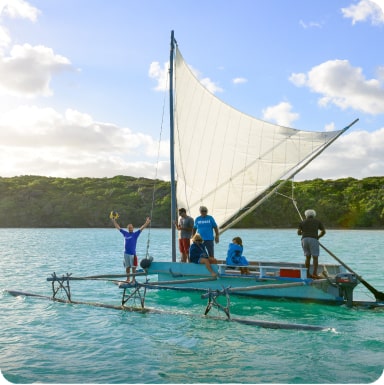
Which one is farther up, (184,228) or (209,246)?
(184,228)

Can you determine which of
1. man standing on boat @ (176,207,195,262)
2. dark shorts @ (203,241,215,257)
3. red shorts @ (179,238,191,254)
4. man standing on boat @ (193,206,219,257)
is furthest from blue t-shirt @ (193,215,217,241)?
red shorts @ (179,238,191,254)

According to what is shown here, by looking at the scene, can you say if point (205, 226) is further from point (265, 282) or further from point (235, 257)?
point (265, 282)

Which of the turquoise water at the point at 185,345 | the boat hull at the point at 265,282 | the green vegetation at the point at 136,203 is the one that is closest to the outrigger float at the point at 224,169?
the boat hull at the point at 265,282

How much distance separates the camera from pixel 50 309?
631 inches

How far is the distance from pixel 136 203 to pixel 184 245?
4917 inches

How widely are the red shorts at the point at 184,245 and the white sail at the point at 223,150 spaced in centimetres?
136

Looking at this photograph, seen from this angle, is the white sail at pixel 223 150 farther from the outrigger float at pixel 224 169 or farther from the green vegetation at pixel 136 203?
the green vegetation at pixel 136 203

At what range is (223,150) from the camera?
19.0m

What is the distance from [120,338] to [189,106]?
1002cm

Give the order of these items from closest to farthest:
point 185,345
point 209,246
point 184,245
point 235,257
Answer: point 185,345, point 235,257, point 209,246, point 184,245

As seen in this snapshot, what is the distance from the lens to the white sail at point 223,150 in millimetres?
18125

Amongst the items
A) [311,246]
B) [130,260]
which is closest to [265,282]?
[311,246]

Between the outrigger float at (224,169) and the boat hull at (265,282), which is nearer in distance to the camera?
the boat hull at (265,282)

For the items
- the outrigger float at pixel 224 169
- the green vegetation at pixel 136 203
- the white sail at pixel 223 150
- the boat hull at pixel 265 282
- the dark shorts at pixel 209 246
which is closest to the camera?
the boat hull at pixel 265 282
